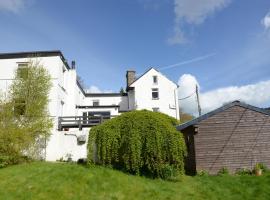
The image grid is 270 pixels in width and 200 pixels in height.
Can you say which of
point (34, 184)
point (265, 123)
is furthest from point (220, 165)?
point (34, 184)

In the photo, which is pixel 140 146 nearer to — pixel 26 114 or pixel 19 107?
pixel 26 114

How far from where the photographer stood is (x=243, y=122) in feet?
61.4

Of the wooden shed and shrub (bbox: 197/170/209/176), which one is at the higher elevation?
the wooden shed

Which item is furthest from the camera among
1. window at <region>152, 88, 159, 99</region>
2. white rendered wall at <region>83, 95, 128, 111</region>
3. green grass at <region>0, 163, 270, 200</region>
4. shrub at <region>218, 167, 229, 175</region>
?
white rendered wall at <region>83, 95, 128, 111</region>

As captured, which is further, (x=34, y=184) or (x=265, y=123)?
(x=265, y=123)

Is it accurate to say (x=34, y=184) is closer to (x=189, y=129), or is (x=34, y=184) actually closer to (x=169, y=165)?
(x=169, y=165)

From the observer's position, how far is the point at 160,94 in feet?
117

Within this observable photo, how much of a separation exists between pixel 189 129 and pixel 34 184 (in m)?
10.3

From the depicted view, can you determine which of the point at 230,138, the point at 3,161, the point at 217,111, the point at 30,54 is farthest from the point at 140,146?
the point at 30,54

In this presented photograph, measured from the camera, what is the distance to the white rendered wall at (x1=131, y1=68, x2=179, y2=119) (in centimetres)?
3528

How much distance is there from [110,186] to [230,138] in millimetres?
8701

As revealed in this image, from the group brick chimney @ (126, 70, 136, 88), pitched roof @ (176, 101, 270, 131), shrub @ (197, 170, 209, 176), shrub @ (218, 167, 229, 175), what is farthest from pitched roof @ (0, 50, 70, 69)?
shrub @ (218, 167, 229, 175)

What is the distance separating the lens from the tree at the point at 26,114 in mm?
19047

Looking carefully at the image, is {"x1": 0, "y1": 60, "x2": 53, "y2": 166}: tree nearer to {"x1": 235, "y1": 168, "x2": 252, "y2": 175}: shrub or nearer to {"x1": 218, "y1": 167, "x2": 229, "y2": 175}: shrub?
{"x1": 218, "y1": 167, "x2": 229, "y2": 175}: shrub
